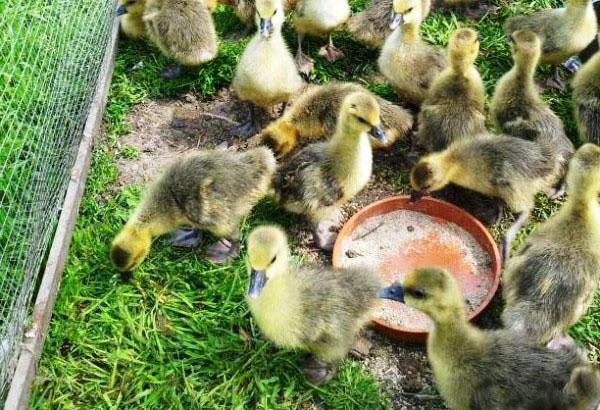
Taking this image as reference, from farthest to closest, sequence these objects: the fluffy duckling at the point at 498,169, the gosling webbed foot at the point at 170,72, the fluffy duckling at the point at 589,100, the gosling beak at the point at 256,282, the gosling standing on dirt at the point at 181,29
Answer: the gosling webbed foot at the point at 170,72
the gosling standing on dirt at the point at 181,29
the fluffy duckling at the point at 589,100
the fluffy duckling at the point at 498,169
the gosling beak at the point at 256,282

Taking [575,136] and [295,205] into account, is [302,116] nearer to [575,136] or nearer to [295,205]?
[295,205]

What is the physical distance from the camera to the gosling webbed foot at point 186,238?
158 inches

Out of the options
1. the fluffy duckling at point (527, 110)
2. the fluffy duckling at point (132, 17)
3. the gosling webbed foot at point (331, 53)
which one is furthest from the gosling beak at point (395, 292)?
the fluffy duckling at point (132, 17)

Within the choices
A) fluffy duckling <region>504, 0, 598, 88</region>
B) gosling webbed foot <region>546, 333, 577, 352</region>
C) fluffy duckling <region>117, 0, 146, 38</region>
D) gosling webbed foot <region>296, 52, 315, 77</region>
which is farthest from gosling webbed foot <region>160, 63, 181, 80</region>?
gosling webbed foot <region>546, 333, 577, 352</region>

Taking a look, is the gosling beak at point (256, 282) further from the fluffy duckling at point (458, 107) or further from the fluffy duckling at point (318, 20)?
the fluffy duckling at point (318, 20)

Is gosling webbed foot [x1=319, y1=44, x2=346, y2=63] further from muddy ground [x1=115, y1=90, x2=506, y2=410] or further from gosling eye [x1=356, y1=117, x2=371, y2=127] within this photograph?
gosling eye [x1=356, y1=117, x2=371, y2=127]

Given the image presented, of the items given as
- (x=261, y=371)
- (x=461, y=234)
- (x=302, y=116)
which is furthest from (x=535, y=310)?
(x=302, y=116)

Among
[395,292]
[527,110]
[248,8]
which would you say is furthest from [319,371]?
[248,8]

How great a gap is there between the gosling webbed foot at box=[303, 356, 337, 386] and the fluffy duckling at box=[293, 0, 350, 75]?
2.27 meters

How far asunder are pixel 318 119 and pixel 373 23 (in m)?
1.09

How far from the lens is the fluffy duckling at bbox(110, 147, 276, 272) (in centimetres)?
367

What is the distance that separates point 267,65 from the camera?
425 centimetres

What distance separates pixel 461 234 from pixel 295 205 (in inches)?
38.8

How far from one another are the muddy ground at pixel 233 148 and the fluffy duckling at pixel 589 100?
3.60 feet
